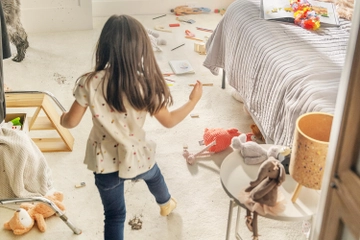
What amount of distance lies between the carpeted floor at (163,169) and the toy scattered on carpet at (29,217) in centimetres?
3

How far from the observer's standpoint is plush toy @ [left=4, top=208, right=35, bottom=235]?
197cm

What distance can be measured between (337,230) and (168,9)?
11.6 ft

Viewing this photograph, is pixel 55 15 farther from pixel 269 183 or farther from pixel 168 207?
pixel 269 183

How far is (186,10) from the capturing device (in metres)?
4.27

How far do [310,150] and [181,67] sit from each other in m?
2.09

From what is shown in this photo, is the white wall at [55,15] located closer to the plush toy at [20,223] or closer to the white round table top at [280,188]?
the plush toy at [20,223]

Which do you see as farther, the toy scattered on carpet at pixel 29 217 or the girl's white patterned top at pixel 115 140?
the toy scattered on carpet at pixel 29 217

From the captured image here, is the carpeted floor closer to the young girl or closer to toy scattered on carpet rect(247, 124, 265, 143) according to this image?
toy scattered on carpet rect(247, 124, 265, 143)

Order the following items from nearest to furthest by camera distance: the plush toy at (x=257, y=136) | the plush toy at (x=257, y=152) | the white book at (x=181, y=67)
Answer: the plush toy at (x=257, y=152) < the plush toy at (x=257, y=136) < the white book at (x=181, y=67)

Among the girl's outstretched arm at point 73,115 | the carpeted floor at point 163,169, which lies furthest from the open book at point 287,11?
the girl's outstretched arm at point 73,115

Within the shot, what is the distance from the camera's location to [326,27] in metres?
2.56

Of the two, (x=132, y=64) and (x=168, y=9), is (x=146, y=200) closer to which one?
(x=132, y=64)

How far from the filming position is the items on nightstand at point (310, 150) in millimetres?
1314

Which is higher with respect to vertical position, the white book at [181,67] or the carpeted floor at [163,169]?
the white book at [181,67]
